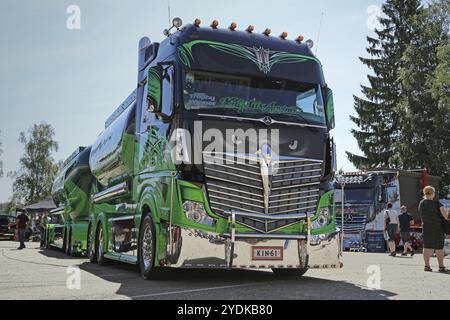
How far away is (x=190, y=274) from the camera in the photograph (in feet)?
35.3

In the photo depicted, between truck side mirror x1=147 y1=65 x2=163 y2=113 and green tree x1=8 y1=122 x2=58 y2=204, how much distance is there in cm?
7296

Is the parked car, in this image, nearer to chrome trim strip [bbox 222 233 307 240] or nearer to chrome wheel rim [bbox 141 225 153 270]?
chrome wheel rim [bbox 141 225 153 270]

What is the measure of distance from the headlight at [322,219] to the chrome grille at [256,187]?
0.17m

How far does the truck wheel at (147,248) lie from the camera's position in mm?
9134

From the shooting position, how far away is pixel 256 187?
8492mm

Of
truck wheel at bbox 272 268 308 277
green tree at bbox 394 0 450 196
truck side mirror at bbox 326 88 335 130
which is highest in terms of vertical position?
green tree at bbox 394 0 450 196

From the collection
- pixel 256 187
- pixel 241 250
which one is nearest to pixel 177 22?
pixel 256 187

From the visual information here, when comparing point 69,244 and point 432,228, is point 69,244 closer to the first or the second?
point 69,244

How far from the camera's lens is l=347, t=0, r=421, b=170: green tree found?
4416 centimetres

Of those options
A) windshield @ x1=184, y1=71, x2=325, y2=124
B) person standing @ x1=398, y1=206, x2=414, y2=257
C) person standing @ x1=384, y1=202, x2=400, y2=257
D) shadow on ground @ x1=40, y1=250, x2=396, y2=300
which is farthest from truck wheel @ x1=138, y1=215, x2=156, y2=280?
person standing @ x1=384, y1=202, x2=400, y2=257

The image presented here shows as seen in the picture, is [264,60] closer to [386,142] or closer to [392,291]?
[392,291]

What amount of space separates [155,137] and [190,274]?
2956 millimetres
